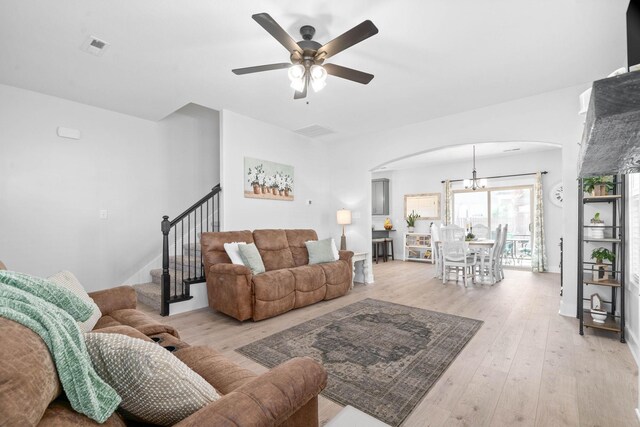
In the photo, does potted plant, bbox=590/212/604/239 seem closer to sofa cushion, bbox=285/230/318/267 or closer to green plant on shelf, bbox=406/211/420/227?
sofa cushion, bbox=285/230/318/267

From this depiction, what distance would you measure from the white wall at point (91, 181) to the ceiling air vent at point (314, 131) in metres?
1.55

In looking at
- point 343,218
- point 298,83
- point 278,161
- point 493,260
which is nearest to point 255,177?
point 278,161

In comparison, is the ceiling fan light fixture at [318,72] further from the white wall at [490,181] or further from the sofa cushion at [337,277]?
the white wall at [490,181]

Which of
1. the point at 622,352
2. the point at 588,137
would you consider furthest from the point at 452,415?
the point at 622,352

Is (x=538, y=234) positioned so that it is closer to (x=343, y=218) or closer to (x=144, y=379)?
(x=343, y=218)

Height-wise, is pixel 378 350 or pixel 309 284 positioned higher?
pixel 309 284

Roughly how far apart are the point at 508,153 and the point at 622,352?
5.32 metres

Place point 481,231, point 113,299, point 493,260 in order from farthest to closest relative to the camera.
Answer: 1. point 481,231
2. point 493,260
3. point 113,299

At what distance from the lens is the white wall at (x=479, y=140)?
138 inches

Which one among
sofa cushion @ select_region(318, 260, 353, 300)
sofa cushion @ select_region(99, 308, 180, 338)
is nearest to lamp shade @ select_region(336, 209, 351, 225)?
sofa cushion @ select_region(318, 260, 353, 300)

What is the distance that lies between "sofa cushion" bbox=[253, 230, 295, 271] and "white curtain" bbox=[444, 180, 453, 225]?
497cm

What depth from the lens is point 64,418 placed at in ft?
2.14

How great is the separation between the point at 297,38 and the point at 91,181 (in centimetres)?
347

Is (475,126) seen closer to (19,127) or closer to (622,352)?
(622,352)
